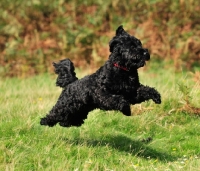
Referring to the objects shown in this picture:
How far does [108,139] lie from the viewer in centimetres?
654

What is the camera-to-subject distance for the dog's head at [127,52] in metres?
5.66

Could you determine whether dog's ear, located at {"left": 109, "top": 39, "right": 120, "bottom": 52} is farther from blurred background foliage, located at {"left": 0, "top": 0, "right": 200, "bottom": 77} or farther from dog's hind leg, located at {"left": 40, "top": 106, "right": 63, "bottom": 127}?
blurred background foliage, located at {"left": 0, "top": 0, "right": 200, "bottom": 77}

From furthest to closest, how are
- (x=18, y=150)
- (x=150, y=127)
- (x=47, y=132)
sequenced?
(x=150, y=127) → (x=47, y=132) → (x=18, y=150)

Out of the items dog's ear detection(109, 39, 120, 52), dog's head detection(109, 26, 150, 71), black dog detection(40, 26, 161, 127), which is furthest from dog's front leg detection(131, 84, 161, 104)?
dog's ear detection(109, 39, 120, 52)

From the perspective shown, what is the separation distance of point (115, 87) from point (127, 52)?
0.49 m

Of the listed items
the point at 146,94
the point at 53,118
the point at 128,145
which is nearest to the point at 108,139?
the point at 128,145

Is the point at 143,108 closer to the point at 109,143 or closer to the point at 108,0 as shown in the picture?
the point at 109,143

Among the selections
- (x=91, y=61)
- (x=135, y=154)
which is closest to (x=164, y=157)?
(x=135, y=154)

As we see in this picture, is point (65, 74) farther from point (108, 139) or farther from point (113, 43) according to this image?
point (108, 139)

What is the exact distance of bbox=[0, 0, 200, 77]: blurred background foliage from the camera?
46.8ft

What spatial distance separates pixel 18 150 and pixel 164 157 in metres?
2.01

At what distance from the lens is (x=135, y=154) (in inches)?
238

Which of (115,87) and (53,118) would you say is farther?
(53,118)

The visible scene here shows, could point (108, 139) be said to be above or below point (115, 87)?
below
